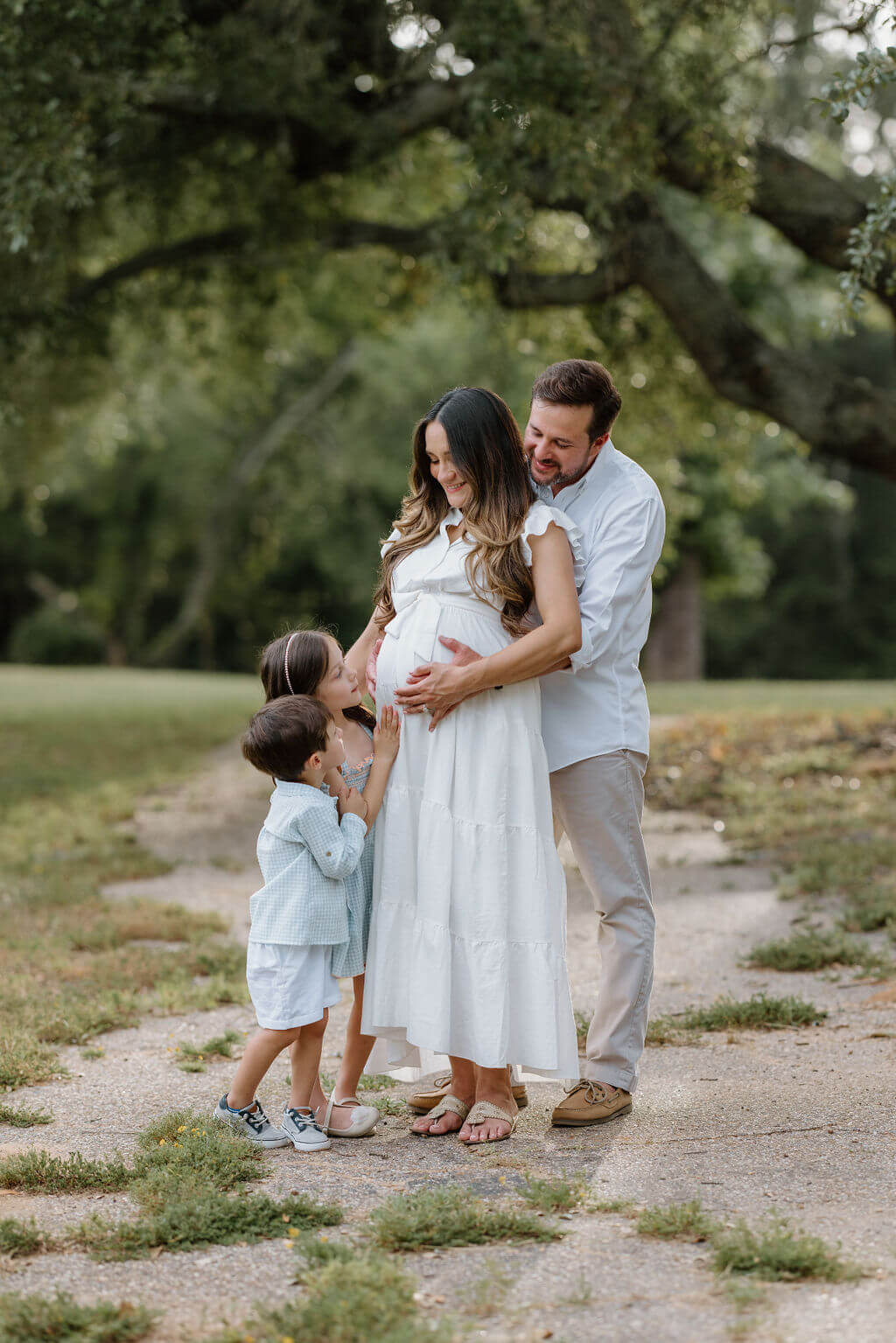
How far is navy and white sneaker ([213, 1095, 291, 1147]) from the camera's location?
3.78 m

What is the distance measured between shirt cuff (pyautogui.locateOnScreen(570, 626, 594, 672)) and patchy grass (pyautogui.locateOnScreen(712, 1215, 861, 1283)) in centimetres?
157

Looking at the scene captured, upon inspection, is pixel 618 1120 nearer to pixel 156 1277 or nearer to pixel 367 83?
pixel 156 1277

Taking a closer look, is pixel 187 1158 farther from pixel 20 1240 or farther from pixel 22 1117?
pixel 22 1117

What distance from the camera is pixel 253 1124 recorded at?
12.5ft

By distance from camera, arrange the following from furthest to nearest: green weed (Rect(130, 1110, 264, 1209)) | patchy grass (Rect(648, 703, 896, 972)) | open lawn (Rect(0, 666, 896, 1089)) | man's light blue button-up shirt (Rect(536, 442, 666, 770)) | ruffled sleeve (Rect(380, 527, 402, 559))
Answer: patchy grass (Rect(648, 703, 896, 972))
open lawn (Rect(0, 666, 896, 1089))
ruffled sleeve (Rect(380, 527, 402, 559))
man's light blue button-up shirt (Rect(536, 442, 666, 770))
green weed (Rect(130, 1110, 264, 1209))

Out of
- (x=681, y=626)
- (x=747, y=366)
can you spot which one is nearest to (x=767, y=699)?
(x=747, y=366)

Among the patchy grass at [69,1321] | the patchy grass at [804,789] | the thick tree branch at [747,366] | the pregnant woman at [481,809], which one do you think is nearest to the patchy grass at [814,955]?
the patchy grass at [804,789]

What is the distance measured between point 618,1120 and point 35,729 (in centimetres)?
1170

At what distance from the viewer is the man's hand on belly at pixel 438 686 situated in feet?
12.2

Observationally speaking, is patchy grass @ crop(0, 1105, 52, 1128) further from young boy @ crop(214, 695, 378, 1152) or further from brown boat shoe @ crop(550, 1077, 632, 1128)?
brown boat shoe @ crop(550, 1077, 632, 1128)

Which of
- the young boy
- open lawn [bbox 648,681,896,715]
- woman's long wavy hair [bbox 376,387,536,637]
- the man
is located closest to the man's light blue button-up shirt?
the man

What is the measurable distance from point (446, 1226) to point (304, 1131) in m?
0.86

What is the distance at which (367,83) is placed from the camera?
10.3 metres

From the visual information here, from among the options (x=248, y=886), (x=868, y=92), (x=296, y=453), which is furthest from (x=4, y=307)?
(x=296, y=453)
